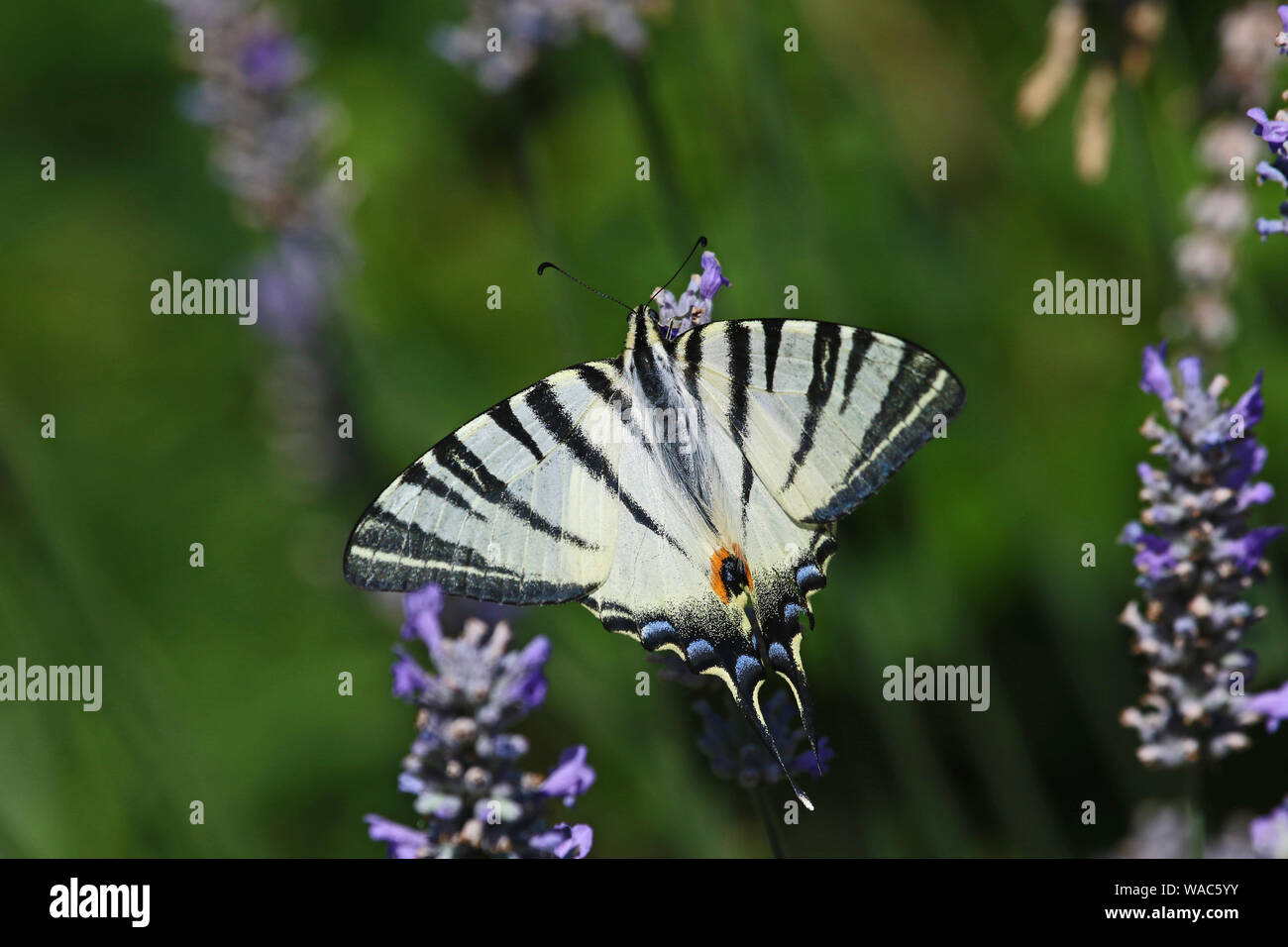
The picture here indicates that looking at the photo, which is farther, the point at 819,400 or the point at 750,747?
the point at 819,400

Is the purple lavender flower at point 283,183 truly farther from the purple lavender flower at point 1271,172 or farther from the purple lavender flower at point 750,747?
the purple lavender flower at point 1271,172

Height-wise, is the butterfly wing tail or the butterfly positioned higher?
the butterfly

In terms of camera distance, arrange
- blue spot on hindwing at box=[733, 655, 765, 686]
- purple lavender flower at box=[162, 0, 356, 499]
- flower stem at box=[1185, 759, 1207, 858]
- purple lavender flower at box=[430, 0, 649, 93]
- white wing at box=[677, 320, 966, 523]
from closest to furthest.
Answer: flower stem at box=[1185, 759, 1207, 858] < blue spot on hindwing at box=[733, 655, 765, 686] < white wing at box=[677, 320, 966, 523] < purple lavender flower at box=[430, 0, 649, 93] < purple lavender flower at box=[162, 0, 356, 499]

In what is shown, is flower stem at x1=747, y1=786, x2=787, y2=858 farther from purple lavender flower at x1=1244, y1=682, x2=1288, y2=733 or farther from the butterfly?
purple lavender flower at x1=1244, y1=682, x2=1288, y2=733

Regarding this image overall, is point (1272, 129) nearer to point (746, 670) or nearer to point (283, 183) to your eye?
point (746, 670)

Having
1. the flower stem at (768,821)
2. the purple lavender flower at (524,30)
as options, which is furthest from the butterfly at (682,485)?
the purple lavender flower at (524,30)

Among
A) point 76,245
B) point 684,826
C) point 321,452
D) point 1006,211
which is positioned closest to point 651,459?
point 684,826

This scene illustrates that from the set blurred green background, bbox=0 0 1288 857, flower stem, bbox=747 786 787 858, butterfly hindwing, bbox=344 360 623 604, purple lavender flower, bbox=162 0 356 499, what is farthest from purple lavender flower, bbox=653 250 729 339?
purple lavender flower, bbox=162 0 356 499

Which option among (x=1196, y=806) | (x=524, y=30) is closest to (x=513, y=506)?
(x=1196, y=806)
